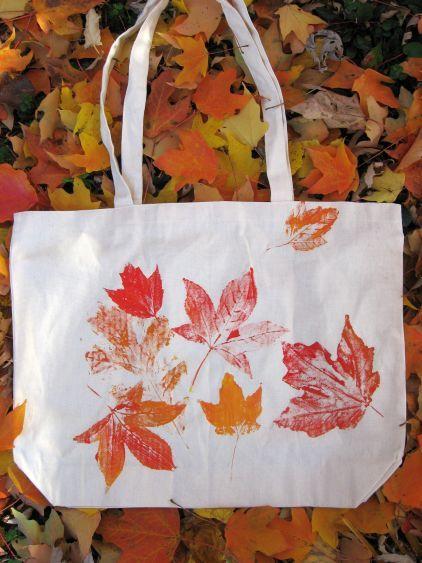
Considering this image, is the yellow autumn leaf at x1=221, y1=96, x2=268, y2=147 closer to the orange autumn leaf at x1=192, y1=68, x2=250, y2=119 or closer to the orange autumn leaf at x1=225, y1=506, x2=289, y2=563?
the orange autumn leaf at x1=192, y1=68, x2=250, y2=119

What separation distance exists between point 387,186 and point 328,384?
339 millimetres

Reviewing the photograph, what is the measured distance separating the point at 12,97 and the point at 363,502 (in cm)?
89

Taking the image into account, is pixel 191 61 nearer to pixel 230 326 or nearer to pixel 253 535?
pixel 230 326

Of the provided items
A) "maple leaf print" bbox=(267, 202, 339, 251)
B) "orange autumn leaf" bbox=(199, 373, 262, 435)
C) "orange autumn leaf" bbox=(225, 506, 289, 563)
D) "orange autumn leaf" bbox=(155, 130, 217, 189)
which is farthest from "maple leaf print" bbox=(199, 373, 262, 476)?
"orange autumn leaf" bbox=(155, 130, 217, 189)

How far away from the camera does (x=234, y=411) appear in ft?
2.54

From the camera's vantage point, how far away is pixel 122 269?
2.61ft

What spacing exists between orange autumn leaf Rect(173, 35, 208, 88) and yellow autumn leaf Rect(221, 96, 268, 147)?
92 millimetres

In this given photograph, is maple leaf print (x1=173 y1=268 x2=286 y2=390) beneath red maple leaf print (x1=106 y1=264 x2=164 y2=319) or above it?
beneath

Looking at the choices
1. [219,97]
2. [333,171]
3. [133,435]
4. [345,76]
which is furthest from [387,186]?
[133,435]

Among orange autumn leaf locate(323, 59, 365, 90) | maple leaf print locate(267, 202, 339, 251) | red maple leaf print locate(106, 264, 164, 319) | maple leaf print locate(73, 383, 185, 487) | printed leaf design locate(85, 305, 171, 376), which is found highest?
orange autumn leaf locate(323, 59, 365, 90)

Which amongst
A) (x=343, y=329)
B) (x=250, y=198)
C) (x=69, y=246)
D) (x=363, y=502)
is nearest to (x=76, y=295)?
(x=69, y=246)

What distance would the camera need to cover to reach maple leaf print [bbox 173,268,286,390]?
2.55ft

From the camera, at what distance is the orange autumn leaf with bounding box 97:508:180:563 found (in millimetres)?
784

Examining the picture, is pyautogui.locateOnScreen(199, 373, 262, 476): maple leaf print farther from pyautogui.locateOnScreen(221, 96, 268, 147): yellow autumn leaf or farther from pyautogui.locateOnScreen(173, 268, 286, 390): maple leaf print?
pyautogui.locateOnScreen(221, 96, 268, 147): yellow autumn leaf
